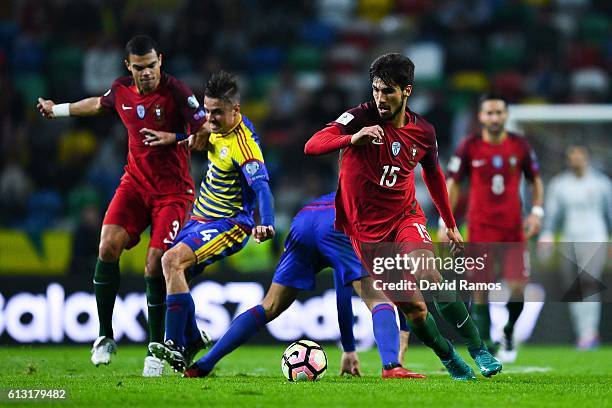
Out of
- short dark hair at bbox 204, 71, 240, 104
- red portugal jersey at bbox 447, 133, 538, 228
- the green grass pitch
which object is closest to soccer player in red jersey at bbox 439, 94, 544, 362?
red portugal jersey at bbox 447, 133, 538, 228

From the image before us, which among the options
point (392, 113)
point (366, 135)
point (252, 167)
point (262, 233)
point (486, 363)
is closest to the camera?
point (366, 135)

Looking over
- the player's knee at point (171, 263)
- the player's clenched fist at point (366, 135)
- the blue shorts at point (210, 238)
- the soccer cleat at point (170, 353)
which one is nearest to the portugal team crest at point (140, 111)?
the blue shorts at point (210, 238)

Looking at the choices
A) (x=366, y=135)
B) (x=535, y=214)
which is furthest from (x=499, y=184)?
(x=366, y=135)

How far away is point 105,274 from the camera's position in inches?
325

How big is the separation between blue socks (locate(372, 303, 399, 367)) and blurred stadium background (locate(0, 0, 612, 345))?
6.02 m

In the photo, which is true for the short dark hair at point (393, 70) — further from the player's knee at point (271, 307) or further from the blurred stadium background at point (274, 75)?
the blurred stadium background at point (274, 75)

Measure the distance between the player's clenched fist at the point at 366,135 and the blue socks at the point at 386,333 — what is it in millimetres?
1344

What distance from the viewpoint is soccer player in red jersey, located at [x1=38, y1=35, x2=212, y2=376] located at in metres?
8.16

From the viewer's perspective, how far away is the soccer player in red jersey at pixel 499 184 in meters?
10.2

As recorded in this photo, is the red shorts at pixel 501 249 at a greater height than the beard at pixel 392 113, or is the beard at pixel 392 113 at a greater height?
the beard at pixel 392 113

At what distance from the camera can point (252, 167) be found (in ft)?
24.8

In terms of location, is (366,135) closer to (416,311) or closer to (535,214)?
(416,311)

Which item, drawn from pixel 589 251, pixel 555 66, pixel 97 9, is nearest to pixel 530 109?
pixel 589 251

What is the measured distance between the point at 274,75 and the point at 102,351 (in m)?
10.5
